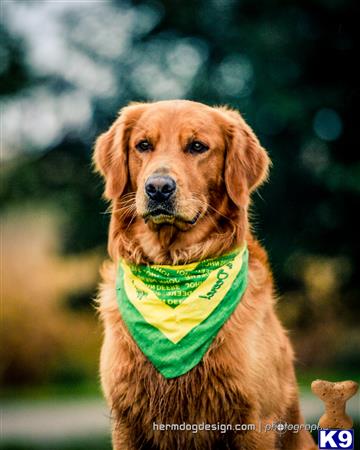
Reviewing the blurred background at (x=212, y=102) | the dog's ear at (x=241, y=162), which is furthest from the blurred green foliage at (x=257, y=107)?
the dog's ear at (x=241, y=162)

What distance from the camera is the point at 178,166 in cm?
394

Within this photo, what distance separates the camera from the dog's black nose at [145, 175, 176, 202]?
3789mm

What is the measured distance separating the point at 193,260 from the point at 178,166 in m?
0.62

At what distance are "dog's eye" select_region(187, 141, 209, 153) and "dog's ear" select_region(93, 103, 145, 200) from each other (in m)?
0.44

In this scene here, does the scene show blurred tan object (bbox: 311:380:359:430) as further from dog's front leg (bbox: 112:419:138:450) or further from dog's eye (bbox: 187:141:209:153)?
dog's eye (bbox: 187:141:209:153)

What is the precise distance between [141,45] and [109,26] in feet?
2.25

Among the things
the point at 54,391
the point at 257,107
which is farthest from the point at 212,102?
the point at 54,391

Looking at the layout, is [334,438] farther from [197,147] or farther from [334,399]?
[197,147]

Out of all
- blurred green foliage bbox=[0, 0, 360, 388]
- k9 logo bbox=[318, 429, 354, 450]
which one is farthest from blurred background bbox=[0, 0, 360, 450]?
k9 logo bbox=[318, 429, 354, 450]

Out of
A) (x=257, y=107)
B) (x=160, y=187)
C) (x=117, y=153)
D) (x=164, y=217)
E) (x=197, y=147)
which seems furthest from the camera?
(x=257, y=107)

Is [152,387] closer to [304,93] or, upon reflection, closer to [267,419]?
[267,419]

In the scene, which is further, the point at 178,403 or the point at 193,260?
the point at 193,260

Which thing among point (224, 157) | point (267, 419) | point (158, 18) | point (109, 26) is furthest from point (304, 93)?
point (267, 419)

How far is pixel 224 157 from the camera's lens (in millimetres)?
4270
